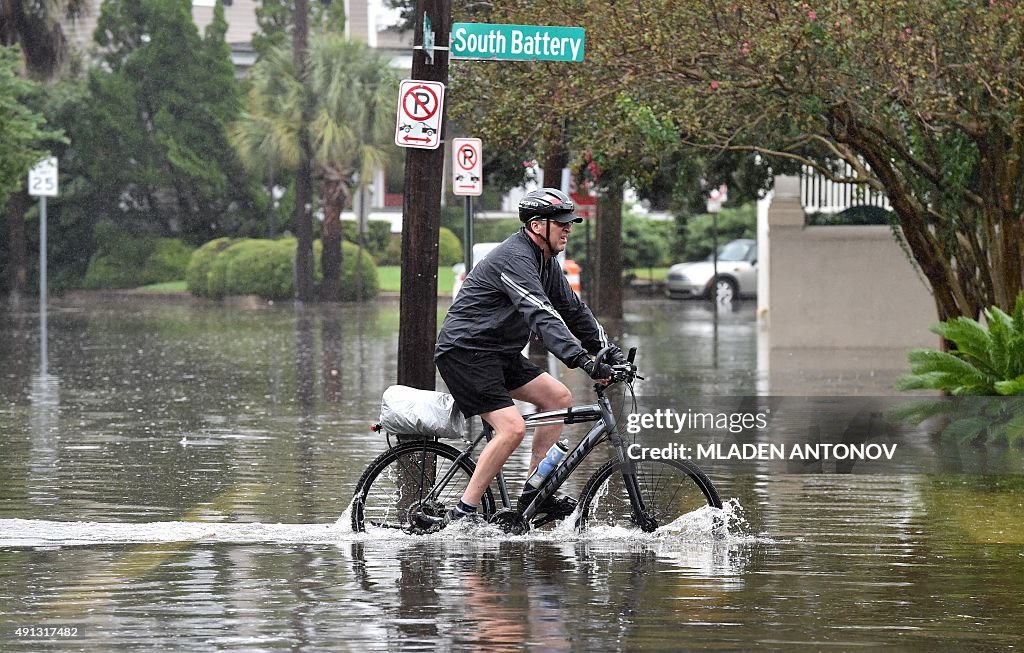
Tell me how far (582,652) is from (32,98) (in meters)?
49.4

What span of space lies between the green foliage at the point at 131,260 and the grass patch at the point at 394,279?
579 centimetres

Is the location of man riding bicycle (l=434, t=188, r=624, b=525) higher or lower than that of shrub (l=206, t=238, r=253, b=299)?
higher

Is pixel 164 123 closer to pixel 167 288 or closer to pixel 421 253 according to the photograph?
pixel 167 288

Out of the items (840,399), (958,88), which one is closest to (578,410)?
(840,399)

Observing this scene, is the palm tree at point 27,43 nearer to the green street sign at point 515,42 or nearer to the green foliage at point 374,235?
the green foliage at point 374,235

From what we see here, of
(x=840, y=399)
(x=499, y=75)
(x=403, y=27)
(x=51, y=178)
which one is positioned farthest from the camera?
(x=403, y=27)

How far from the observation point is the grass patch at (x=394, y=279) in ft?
167

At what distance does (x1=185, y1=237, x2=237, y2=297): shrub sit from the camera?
50062 mm

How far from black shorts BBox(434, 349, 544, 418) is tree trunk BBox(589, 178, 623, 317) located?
27783 millimetres

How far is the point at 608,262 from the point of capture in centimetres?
3781

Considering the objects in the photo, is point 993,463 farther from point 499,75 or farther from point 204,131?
point 204,131

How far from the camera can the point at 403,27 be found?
126 feet

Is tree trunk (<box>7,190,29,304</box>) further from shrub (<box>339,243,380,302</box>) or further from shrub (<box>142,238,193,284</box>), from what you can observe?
shrub (<box>339,243,380,302</box>)

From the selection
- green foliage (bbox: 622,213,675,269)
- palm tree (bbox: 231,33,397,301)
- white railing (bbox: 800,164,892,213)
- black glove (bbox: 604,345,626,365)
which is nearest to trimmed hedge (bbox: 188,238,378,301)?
palm tree (bbox: 231,33,397,301)
